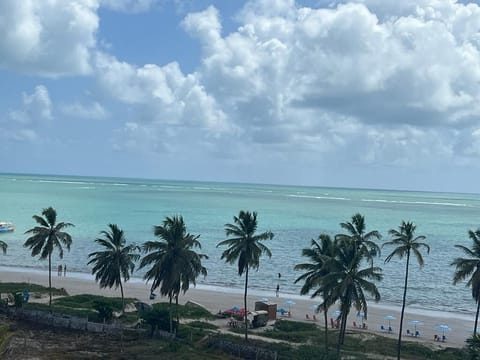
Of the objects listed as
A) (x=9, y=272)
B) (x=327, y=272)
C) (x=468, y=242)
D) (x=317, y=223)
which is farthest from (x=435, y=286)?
(x=317, y=223)

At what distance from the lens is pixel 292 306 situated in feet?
228

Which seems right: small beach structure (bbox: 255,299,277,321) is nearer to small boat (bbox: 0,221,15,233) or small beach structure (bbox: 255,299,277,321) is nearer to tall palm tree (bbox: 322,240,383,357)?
tall palm tree (bbox: 322,240,383,357)

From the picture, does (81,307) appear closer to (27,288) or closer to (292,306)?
(27,288)

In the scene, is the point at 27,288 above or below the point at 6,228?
below

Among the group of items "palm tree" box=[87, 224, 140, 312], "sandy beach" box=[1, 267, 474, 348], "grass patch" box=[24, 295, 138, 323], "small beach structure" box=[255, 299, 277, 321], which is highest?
"palm tree" box=[87, 224, 140, 312]

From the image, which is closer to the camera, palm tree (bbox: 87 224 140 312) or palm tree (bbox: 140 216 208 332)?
palm tree (bbox: 140 216 208 332)

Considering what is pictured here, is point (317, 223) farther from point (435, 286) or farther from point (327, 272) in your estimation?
point (327, 272)

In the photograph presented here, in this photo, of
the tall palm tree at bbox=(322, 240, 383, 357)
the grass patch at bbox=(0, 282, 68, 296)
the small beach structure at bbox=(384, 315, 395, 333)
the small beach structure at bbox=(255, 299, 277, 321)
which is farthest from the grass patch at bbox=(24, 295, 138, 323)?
the small beach structure at bbox=(384, 315, 395, 333)

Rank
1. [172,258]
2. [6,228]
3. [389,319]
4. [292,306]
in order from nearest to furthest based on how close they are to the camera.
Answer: [172,258] → [389,319] → [292,306] → [6,228]

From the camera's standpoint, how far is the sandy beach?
197ft

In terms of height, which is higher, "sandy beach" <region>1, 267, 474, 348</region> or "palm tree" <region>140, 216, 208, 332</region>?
"palm tree" <region>140, 216, 208, 332</region>

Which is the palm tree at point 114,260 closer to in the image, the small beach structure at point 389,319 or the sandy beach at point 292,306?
the sandy beach at point 292,306

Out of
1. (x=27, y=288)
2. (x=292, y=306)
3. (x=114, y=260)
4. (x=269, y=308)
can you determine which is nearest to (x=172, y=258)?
(x=114, y=260)

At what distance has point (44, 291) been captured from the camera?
64.6 meters
